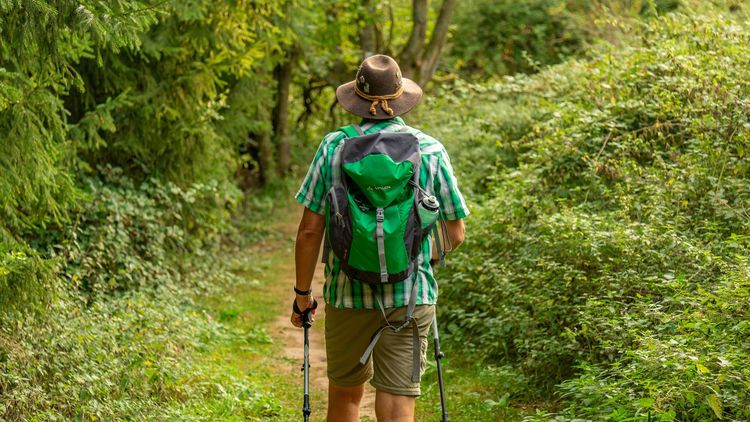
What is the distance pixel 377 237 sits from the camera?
4.11 metres

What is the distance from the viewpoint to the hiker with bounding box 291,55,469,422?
4.13 meters

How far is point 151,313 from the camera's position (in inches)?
289

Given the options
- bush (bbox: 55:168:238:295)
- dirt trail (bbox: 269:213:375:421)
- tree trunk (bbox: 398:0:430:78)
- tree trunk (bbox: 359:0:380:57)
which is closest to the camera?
→ dirt trail (bbox: 269:213:375:421)

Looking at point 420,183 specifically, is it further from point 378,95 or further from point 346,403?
point 346,403

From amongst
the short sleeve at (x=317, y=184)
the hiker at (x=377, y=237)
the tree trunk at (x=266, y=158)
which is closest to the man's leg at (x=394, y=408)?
the hiker at (x=377, y=237)

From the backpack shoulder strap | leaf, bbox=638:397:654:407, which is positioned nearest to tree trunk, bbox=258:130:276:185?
the backpack shoulder strap

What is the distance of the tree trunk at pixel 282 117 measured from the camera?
1734 cm

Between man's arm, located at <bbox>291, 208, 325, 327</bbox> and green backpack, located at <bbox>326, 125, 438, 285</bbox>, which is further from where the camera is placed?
man's arm, located at <bbox>291, 208, 325, 327</bbox>

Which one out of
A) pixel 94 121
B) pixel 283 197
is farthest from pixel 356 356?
pixel 283 197

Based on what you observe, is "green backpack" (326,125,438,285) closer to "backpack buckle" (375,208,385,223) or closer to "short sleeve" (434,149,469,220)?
"backpack buckle" (375,208,385,223)

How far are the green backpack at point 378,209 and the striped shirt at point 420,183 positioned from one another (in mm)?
108

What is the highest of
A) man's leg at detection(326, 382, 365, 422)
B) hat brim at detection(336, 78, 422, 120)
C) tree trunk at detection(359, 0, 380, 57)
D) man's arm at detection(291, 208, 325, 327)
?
hat brim at detection(336, 78, 422, 120)

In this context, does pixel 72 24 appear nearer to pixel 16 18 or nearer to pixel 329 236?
pixel 16 18

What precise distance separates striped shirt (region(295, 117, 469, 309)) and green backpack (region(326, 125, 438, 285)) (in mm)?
108
